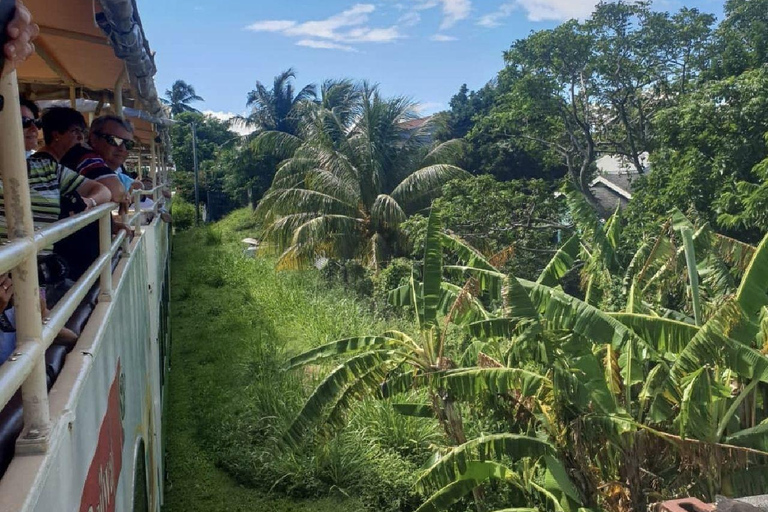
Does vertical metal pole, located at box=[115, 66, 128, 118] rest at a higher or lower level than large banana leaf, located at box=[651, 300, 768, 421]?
higher

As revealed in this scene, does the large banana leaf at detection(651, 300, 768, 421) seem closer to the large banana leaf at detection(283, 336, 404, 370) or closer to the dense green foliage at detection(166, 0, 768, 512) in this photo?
the dense green foliage at detection(166, 0, 768, 512)

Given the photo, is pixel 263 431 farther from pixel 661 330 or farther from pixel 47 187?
pixel 47 187

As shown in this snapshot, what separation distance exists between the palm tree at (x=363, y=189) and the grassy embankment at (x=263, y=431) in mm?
4158

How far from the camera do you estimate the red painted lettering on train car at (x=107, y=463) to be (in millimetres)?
1806

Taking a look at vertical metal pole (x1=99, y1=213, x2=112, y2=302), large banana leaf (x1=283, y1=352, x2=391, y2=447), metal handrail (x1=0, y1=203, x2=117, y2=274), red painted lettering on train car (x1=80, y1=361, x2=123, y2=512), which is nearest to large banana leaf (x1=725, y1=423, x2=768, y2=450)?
large banana leaf (x1=283, y1=352, x2=391, y2=447)

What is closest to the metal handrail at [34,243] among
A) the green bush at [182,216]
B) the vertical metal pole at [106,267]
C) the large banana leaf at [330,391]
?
the vertical metal pole at [106,267]

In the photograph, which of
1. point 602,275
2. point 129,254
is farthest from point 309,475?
point 129,254

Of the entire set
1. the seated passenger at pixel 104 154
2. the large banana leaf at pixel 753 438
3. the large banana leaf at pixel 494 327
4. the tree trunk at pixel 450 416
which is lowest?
the tree trunk at pixel 450 416

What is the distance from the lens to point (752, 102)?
11.7 meters

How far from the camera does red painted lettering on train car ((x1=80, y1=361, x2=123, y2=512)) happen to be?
5.92 feet

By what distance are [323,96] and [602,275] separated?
63.1 feet

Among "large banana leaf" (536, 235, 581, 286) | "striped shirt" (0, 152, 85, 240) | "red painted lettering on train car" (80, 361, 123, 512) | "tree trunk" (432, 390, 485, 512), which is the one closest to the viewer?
"red painted lettering on train car" (80, 361, 123, 512)

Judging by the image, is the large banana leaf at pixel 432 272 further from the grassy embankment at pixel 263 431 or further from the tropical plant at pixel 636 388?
the grassy embankment at pixel 263 431

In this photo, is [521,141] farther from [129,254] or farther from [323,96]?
[129,254]
